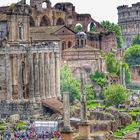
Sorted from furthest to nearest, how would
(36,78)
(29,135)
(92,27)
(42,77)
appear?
(92,27) → (42,77) → (36,78) → (29,135)

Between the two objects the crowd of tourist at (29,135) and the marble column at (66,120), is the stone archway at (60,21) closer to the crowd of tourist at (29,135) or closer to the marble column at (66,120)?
the crowd of tourist at (29,135)

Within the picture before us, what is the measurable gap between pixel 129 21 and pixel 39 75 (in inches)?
3608

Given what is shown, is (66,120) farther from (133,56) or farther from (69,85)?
(133,56)

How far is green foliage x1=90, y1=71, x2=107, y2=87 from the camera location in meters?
89.7

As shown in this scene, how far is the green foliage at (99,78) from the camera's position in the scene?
8969cm

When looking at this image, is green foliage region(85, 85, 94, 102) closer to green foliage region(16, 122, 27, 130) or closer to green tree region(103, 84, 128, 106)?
green tree region(103, 84, 128, 106)

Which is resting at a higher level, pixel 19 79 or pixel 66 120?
pixel 19 79

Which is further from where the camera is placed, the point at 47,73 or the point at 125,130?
the point at 47,73

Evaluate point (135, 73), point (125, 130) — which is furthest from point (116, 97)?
point (135, 73)

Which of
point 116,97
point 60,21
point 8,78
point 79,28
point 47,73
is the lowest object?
point 116,97

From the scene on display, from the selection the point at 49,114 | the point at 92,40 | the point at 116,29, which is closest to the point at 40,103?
the point at 49,114

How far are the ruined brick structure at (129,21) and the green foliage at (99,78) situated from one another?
67.0 metres

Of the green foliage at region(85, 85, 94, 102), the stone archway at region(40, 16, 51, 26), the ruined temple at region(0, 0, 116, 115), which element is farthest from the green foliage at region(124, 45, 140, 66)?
the ruined temple at region(0, 0, 116, 115)

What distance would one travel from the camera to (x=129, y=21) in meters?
161
